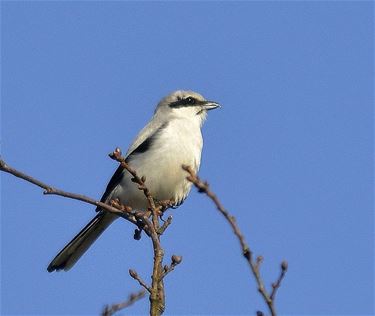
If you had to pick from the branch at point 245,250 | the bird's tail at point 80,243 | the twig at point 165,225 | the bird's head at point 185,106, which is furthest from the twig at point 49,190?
the bird's head at point 185,106

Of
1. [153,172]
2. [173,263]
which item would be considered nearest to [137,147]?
[153,172]

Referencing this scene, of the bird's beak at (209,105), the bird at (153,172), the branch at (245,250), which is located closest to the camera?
the branch at (245,250)

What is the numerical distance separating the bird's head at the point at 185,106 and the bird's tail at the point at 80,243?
4.50 feet

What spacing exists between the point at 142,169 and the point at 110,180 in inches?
16.8

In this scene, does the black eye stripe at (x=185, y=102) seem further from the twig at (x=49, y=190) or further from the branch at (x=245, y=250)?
the branch at (x=245, y=250)

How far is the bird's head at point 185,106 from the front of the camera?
25.0ft

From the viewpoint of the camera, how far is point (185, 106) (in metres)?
7.80

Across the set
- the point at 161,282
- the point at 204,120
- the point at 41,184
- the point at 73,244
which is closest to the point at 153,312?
the point at 161,282

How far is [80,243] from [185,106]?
1999 millimetres

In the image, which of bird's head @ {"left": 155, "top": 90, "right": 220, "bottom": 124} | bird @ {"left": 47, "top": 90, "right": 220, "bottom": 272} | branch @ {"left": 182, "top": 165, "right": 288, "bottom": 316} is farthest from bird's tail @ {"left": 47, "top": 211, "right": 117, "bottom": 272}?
branch @ {"left": 182, "top": 165, "right": 288, "bottom": 316}

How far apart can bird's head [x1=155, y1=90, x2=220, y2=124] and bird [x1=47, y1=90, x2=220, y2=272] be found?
0.77ft

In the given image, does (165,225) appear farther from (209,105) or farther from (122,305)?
(209,105)

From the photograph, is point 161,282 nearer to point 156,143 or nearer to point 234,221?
point 234,221

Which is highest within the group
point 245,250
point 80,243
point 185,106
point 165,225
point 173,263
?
point 185,106
